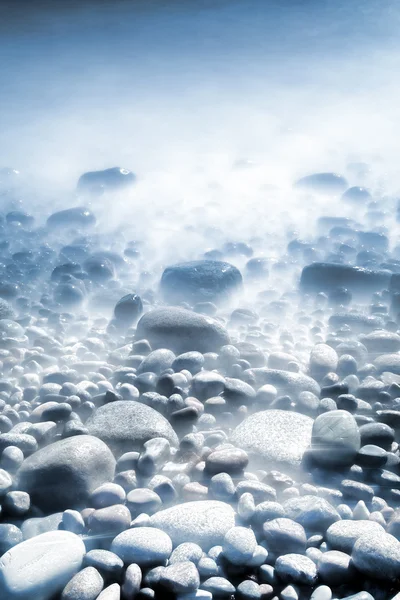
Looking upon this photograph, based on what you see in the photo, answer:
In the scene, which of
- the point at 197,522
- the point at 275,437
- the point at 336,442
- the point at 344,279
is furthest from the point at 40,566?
the point at 344,279

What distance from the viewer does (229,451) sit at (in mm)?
2457

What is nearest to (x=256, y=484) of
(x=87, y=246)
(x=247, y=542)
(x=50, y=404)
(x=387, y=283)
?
(x=247, y=542)

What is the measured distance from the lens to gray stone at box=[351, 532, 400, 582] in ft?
5.78

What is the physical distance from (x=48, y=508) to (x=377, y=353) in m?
2.95

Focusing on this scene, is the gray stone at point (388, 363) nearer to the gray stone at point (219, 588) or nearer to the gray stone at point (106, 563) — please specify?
the gray stone at point (219, 588)

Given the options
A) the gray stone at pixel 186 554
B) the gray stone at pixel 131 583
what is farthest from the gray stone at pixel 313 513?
the gray stone at pixel 131 583

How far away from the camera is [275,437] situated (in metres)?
2.71

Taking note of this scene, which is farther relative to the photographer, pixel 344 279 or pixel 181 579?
pixel 344 279

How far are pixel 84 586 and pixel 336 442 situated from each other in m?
1.42

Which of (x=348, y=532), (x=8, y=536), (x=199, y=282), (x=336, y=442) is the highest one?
(x=199, y=282)

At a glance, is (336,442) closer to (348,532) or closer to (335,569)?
(348,532)

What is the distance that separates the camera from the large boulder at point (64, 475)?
2.20 meters

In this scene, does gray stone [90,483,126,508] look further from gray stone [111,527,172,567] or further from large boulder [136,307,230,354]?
large boulder [136,307,230,354]

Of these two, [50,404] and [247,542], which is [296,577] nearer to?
[247,542]
